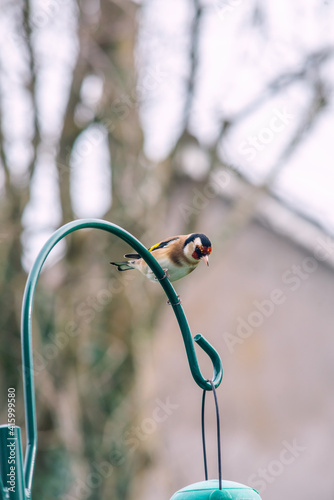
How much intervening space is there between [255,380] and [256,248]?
2.52m

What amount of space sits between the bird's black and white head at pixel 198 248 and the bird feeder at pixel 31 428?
17.2 inches

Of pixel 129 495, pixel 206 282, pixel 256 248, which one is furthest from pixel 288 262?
pixel 129 495

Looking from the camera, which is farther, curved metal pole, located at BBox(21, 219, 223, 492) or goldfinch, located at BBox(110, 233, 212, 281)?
goldfinch, located at BBox(110, 233, 212, 281)

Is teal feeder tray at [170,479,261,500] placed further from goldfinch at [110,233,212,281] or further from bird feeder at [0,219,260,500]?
goldfinch at [110,233,212,281]

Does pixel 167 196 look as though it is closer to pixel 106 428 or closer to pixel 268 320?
pixel 106 428

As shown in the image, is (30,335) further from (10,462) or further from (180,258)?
(180,258)

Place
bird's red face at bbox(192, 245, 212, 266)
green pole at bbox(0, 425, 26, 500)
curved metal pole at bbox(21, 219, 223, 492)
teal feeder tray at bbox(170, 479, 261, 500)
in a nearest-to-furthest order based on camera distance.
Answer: green pole at bbox(0, 425, 26, 500), curved metal pole at bbox(21, 219, 223, 492), teal feeder tray at bbox(170, 479, 261, 500), bird's red face at bbox(192, 245, 212, 266)

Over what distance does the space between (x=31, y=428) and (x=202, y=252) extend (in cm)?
153

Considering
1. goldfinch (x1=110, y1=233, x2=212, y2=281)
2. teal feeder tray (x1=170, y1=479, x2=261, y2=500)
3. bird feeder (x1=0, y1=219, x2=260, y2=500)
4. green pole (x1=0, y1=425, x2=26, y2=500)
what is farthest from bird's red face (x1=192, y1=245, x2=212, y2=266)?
green pole (x1=0, y1=425, x2=26, y2=500)

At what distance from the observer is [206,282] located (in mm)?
13625

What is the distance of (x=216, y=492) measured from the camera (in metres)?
2.43

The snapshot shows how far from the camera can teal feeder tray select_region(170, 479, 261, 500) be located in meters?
2.42

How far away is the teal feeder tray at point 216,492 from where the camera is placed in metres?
2.42

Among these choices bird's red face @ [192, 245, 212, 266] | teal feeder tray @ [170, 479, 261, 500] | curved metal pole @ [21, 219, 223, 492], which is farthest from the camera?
bird's red face @ [192, 245, 212, 266]
